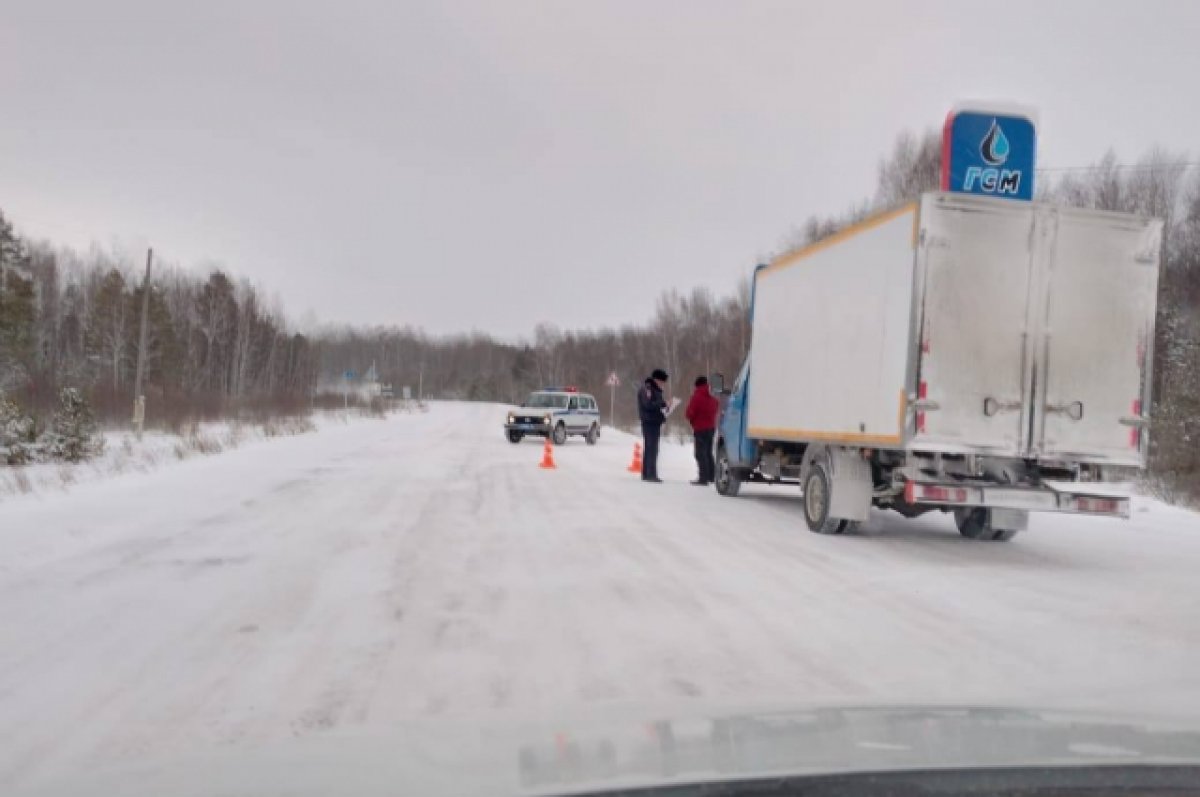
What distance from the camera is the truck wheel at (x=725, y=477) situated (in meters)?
15.5

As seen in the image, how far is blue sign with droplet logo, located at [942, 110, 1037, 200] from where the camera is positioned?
12.1 meters

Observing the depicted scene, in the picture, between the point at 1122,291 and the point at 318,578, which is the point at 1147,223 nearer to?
the point at 1122,291

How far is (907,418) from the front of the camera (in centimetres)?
884

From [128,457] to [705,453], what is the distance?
444 inches

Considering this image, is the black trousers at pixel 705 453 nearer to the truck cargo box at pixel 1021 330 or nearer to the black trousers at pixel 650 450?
the black trousers at pixel 650 450

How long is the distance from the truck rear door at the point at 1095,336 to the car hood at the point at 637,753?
608cm

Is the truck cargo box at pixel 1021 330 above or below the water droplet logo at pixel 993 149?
below

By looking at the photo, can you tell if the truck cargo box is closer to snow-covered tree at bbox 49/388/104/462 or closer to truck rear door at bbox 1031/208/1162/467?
truck rear door at bbox 1031/208/1162/467

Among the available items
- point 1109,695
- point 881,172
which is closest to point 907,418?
point 1109,695

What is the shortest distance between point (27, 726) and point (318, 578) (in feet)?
11.2

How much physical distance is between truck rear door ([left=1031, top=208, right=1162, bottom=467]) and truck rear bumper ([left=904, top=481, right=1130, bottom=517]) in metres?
0.39

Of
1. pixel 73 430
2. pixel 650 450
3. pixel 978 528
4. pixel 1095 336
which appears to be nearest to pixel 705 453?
pixel 650 450

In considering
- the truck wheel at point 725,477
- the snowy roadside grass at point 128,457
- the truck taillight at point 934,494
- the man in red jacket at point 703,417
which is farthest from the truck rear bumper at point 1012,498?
the snowy roadside grass at point 128,457

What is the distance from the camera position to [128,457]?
18203 millimetres
